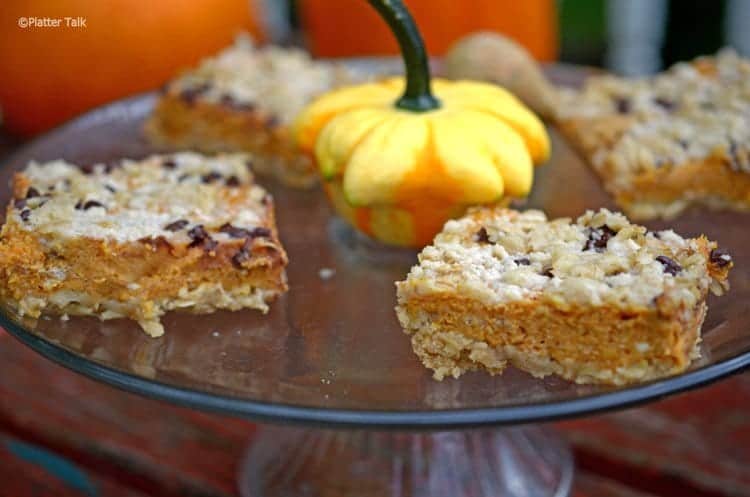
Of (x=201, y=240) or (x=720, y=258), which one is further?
(x=201, y=240)

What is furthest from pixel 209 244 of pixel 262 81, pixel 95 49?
pixel 95 49

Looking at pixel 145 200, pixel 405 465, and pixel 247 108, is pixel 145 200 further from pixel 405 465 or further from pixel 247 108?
pixel 405 465

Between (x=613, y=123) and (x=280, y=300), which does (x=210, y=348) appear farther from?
(x=613, y=123)

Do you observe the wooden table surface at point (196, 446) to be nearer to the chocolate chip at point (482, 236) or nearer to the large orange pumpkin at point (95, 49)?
the chocolate chip at point (482, 236)

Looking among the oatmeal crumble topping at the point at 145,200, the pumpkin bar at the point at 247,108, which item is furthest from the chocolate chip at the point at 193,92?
the oatmeal crumble topping at the point at 145,200

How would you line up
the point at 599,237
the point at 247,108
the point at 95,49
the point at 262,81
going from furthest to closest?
the point at 95,49
the point at 262,81
the point at 247,108
the point at 599,237

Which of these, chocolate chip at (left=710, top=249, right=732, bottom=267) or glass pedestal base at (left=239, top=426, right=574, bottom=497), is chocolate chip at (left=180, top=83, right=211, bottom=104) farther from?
chocolate chip at (left=710, top=249, right=732, bottom=267)

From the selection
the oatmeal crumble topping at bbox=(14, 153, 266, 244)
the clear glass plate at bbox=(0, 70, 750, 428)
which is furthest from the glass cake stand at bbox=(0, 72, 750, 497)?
the oatmeal crumble topping at bbox=(14, 153, 266, 244)
